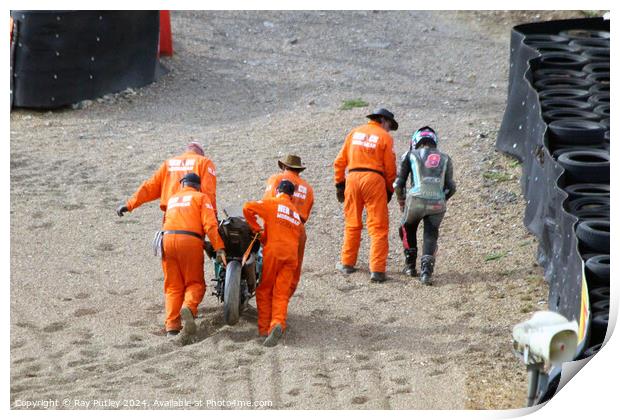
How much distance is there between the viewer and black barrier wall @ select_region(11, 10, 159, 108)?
17.7m

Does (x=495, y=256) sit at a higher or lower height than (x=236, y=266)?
lower

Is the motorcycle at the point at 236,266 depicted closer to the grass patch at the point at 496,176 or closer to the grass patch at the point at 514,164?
the grass patch at the point at 496,176

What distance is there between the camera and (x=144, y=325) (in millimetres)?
10922

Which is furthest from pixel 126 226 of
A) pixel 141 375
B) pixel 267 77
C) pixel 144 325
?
pixel 267 77

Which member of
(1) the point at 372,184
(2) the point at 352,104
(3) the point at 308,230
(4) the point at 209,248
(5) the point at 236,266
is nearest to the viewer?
(5) the point at 236,266

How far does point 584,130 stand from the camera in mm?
13078

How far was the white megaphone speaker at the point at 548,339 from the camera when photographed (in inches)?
300

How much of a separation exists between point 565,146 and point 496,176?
1833 millimetres

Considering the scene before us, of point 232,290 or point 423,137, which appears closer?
point 232,290

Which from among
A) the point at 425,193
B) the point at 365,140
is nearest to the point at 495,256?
the point at 425,193

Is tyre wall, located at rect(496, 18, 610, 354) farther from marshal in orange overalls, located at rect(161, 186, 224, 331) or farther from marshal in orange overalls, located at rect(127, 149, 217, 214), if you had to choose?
marshal in orange overalls, located at rect(127, 149, 217, 214)

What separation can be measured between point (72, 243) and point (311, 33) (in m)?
10.1

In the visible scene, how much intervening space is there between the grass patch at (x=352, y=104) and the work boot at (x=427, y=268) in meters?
6.39

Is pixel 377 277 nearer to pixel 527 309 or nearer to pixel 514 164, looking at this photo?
pixel 527 309
